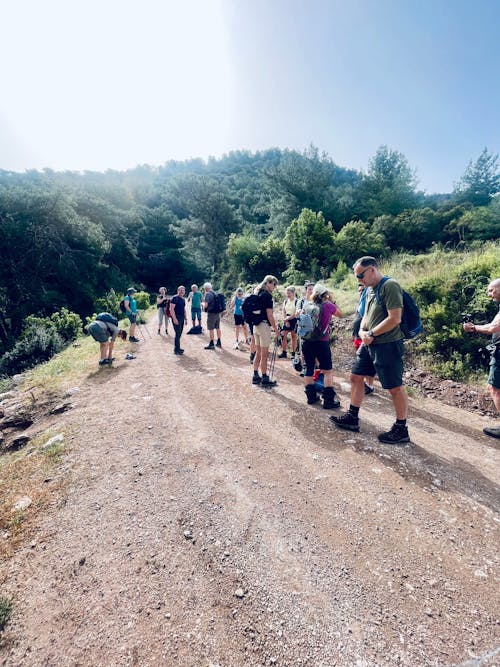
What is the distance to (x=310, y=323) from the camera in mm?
4797

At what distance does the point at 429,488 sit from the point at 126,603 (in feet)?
9.98

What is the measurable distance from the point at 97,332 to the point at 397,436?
23.8ft

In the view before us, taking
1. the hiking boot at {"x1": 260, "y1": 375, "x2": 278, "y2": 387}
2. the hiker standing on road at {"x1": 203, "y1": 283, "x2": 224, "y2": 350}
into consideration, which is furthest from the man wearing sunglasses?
the hiker standing on road at {"x1": 203, "y1": 283, "x2": 224, "y2": 350}

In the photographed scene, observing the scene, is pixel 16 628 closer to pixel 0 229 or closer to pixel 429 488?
pixel 429 488

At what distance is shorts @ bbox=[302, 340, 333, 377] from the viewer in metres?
5.03

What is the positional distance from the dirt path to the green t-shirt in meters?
1.52

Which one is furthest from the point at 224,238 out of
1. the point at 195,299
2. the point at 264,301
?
the point at 264,301

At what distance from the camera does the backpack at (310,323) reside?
480 cm

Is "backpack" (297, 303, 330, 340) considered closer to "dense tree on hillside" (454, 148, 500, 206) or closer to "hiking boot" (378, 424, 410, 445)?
"hiking boot" (378, 424, 410, 445)

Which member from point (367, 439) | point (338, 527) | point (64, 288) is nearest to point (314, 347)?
point (367, 439)

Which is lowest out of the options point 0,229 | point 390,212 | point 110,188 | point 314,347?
point 314,347

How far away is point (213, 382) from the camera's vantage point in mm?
6660

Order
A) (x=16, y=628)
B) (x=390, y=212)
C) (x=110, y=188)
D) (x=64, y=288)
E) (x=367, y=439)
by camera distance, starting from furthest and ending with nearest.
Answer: (x=110, y=188)
(x=390, y=212)
(x=64, y=288)
(x=367, y=439)
(x=16, y=628)

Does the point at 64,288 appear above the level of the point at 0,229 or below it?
below
